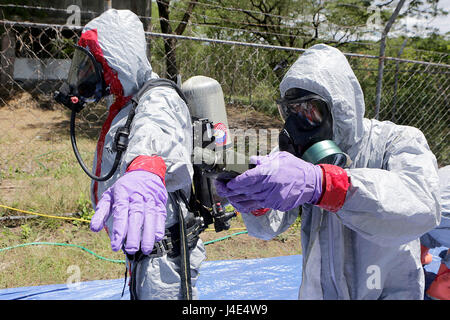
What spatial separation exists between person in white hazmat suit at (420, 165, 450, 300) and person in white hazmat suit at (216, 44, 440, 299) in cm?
95

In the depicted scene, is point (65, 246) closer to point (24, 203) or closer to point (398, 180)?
point (24, 203)

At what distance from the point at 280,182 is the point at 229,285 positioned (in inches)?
81.8

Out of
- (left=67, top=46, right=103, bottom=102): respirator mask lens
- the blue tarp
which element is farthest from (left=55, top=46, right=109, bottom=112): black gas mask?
the blue tarp

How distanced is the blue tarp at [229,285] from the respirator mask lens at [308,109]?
5.97ft

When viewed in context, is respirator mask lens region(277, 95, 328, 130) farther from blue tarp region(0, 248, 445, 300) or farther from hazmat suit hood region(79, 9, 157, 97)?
blue tarp region(0, 248, 445, 300)

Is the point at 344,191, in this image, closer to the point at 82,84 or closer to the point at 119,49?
the point at 119,49

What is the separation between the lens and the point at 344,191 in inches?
39.6

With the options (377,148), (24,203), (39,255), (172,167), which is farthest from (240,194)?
(24,203)

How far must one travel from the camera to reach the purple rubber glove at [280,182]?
3.25 feet

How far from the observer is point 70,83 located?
71.5 inches

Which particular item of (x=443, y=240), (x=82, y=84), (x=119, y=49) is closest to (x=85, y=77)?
(x=82, y=84)

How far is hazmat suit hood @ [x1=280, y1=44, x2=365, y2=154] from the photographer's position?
1238 mm

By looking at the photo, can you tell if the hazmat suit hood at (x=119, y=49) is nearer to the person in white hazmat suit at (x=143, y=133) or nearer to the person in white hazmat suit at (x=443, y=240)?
the person in white hazmat suit at (x=143, y=133)
